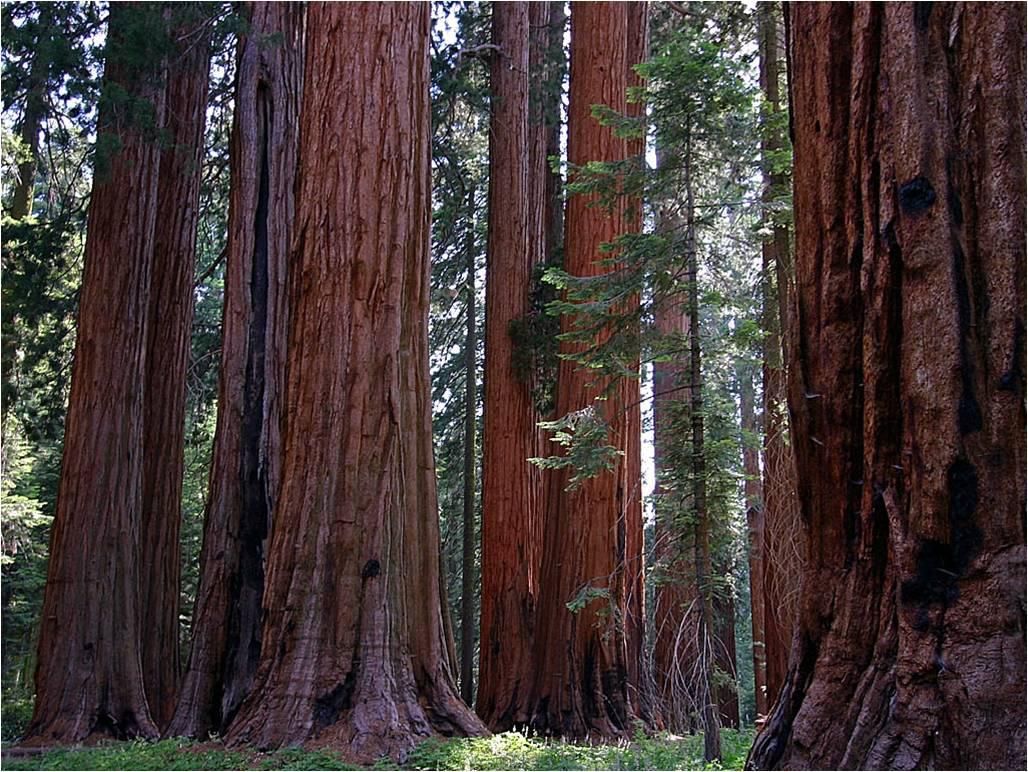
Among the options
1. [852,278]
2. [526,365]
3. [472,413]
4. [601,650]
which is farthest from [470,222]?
[852,278]

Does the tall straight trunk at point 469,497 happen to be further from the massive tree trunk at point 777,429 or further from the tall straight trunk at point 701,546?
the tall straight trunk at point 701,546

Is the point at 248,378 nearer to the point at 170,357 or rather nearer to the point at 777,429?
the point at 170,357

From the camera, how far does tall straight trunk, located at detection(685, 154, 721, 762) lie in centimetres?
726

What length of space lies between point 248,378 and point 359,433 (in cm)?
346

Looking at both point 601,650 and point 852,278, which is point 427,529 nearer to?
point 601,650

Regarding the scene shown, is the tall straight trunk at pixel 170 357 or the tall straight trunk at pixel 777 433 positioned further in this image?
the tall straight trunk at pixel 170 357

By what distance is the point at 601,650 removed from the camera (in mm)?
11430

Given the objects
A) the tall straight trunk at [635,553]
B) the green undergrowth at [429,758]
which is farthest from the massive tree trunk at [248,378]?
the tall straight trunk at [635,553]

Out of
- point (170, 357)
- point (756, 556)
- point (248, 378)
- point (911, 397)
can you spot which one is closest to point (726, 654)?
point (911, 397)

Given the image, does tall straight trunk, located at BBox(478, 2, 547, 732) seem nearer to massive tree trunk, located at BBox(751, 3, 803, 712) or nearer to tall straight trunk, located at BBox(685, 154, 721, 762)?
massive tree trunk, located at BBox(751, 3, 803, 712)

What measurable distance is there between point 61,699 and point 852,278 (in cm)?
978

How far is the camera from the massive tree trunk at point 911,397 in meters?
3.21

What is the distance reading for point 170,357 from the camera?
13.3 metres

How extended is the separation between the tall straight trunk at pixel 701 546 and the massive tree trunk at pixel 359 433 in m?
1.65
